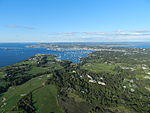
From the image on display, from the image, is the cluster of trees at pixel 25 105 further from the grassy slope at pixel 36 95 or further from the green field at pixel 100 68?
the green field at pixel 100 68

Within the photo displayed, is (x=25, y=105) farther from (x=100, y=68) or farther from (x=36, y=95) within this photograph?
(x=100, y=68)

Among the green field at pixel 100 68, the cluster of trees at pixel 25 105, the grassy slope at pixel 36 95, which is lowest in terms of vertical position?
the grassy slope at pixel 36 95

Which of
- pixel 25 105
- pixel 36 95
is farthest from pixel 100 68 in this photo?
pixel 25 105

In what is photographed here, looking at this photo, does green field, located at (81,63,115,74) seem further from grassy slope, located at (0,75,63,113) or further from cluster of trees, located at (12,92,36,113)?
cluster of trees, located at (12,92,36,113)

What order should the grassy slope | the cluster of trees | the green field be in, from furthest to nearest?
the green field → the grassy slope → the cluster of trees

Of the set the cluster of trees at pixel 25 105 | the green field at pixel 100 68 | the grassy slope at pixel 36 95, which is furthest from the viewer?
the green field at pixel 100 68

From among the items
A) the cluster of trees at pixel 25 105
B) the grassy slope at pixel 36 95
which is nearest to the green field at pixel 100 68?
the grassy slope at pixel 36 95

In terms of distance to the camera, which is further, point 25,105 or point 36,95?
point 36,95

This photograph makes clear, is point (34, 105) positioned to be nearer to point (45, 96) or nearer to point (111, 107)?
point (45, 96)

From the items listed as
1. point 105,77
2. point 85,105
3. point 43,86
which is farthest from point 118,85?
point 43,86

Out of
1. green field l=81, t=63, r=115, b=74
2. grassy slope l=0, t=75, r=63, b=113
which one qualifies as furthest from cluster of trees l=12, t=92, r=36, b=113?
green field l=81, t=63, r=115, b=74

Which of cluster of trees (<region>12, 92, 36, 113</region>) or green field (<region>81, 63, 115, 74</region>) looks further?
green field (<region>81, 63, 115, 74</region>)
